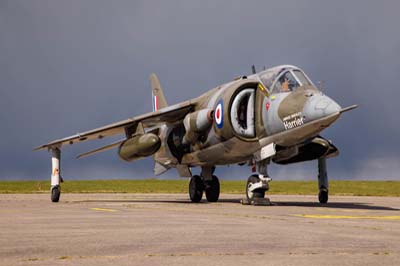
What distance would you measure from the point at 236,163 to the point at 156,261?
15353 mm

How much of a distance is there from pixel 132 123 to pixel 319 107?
8.42 meters

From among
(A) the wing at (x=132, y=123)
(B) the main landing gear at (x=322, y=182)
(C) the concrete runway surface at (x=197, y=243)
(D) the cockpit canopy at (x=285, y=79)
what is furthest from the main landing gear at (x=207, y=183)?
(C) the concrete runway surface at (x=197, y=243)

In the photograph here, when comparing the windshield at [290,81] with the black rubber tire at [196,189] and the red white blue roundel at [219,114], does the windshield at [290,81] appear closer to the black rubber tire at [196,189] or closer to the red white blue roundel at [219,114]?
the red white blue roundel at [219,114]

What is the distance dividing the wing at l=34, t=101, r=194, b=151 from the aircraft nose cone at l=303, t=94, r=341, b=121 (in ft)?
20.4

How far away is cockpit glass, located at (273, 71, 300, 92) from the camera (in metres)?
18.0

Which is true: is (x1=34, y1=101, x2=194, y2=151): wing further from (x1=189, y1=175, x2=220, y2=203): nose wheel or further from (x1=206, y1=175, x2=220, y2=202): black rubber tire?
(x1=206, y1=175, x2=220, y2=202): black rubber tire

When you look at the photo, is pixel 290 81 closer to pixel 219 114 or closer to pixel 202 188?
pixel 219 114

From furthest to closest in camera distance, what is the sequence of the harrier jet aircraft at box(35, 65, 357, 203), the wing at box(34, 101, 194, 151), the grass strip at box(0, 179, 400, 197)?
the grass strip at box(0, 179, 400, 197) < the wing at box(34, 101, 194, 151) < the harrier jet aircraft at box(35, 65, 357, 203)

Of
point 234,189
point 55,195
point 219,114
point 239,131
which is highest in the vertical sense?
point 219,114

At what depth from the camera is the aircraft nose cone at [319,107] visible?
53.3ft

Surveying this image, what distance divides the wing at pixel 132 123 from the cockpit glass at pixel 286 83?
14.9 ft

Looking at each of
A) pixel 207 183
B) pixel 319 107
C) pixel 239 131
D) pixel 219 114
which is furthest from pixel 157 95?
pixel 319 107

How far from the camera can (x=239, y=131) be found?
19016 millimetres

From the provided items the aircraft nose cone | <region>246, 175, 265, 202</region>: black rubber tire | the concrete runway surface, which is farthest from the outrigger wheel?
the concrete runway surface
